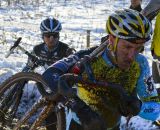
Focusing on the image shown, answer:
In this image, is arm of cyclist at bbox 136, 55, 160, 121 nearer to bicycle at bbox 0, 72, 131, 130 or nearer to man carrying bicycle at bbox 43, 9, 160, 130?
man carrying bicycle at bbox 43, 9, 160, 130

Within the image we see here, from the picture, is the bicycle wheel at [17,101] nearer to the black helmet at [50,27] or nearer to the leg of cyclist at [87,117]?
the leg of cyclist at [87,117]

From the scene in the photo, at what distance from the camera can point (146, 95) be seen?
334 cm

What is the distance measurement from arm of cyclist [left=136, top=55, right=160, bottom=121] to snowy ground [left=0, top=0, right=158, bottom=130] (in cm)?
513

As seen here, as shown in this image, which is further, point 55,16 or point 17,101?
point 55,16

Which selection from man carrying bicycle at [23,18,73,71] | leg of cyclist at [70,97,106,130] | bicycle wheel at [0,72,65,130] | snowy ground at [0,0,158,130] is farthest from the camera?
snowy ground at [0,0,158,130]

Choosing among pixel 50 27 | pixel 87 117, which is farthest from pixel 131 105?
pixel 50 27

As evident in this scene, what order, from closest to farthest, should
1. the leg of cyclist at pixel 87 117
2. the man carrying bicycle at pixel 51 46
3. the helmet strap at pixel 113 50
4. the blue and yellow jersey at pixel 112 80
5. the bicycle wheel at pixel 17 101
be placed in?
the leg of cyclist at pixel 87 117 → the helmet strap at pixel 113 50 → the blue and yellow jersey at pixel 112 80 → the bicycle wheel at pixel 17 101 → the man carrying bicycle at pixel 51 46

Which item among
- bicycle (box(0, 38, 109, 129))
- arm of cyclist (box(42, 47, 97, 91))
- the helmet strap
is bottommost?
bicycle (box(0, 38, 109, 129))

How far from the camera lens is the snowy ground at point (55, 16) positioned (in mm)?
10508

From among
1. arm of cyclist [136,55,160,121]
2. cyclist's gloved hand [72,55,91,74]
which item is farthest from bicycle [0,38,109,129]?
arm of cyclist [136,55,160,121]

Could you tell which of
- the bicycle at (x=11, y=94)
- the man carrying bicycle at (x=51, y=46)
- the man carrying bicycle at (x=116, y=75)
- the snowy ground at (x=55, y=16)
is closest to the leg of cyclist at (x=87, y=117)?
the man carrying bicycle at (x=116, y=75)

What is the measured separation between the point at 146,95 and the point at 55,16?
36.5ft

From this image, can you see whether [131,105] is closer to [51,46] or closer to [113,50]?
[113,50]

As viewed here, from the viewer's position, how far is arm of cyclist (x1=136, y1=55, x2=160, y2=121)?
328cm
